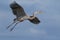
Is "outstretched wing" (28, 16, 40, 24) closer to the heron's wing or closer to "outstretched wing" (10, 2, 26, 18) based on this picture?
the heron's wing

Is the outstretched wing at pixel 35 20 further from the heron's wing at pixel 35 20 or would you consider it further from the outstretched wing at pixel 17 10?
the outstretched wing at pixel 17 10

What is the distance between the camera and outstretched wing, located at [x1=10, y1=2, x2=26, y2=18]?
14.6 meters

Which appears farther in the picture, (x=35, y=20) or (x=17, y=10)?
(x=35, y=20)

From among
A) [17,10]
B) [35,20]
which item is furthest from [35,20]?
[17,10]

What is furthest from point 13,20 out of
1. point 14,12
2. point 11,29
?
point 11,29

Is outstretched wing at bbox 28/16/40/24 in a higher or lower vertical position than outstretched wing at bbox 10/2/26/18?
lower

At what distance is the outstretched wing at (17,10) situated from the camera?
47.9ft

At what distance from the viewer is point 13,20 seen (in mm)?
15547

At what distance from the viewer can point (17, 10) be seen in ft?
50.0

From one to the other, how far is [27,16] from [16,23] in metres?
1.20

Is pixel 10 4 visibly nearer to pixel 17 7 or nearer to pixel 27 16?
pixel 17 7

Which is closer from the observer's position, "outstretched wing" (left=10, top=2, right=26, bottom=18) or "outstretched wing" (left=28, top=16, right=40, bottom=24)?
"outstretched wing" (left=10, top=2, right=26, bottom=18)

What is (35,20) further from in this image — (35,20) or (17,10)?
(17,10)

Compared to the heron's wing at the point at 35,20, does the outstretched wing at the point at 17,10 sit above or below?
above
